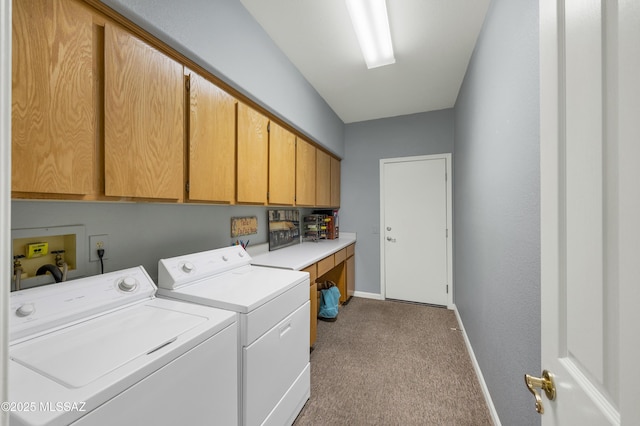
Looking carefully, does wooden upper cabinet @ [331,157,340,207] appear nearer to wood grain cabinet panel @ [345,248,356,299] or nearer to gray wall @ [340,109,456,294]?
gray wall @ [340,109,456,294]

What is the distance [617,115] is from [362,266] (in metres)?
3.55

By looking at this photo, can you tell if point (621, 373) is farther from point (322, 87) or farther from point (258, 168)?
point (322, 87)

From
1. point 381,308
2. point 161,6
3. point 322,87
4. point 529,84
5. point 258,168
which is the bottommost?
point 381,308

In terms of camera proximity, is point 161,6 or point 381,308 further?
point 381,308

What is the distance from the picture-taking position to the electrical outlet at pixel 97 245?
1227 millimetres

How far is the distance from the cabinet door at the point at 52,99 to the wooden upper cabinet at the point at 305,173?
1797 millimetres

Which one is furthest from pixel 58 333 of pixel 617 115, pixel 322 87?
pixel 322 87

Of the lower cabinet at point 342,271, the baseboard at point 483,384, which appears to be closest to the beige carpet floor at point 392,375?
the baseboard at point 483,384

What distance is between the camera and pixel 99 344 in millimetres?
854

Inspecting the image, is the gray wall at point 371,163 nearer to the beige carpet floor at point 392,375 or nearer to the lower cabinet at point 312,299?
the beige carpet floor at point 392,375

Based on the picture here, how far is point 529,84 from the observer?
1064mm

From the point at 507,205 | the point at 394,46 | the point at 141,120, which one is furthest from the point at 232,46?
the point at 507,205

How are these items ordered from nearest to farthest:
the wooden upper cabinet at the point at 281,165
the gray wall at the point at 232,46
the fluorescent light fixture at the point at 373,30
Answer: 1. the gray wall at the point at 232,46
2. the fluorescent light fixture at the point at 373,30
3. the wooden upper cabinet at the point at 281,165

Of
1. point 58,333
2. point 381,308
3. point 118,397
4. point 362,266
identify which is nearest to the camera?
point 118,397
